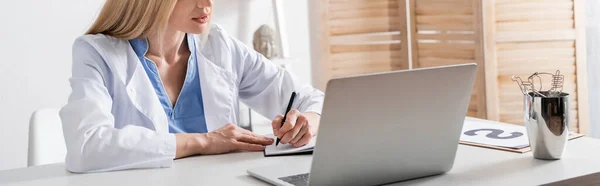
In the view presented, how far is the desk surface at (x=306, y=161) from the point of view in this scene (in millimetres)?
1458

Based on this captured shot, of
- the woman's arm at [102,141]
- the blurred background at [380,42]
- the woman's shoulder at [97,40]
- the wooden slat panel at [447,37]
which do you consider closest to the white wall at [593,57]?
the blurred background at [380,42]

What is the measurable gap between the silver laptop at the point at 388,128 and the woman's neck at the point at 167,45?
2.27 feet

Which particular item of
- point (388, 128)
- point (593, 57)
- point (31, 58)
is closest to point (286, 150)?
point (388, 128)

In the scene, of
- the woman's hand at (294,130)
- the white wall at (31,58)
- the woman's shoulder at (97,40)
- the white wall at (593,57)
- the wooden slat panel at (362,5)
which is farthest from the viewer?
the wooden slat panel at (362,5)

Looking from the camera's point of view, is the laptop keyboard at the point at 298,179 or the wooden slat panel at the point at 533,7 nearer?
the laptop keyboard at the point at 298,179

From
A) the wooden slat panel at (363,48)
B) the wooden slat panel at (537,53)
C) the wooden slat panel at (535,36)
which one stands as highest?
the wooden slat panel at (535,36)

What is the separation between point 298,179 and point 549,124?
511 millimetres

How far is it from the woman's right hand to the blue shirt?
31 centimetres

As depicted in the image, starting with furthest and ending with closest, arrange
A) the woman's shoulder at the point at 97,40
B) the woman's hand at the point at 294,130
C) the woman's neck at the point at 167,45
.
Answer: the woman's neck at the point at 167,45 → the woman's shoulder at the point at 97,40 → the woman's hand at the point at 294,130

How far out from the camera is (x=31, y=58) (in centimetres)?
315

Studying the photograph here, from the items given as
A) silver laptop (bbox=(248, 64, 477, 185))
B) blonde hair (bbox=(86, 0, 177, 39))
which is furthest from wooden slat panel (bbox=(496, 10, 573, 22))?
silver laptop (bbox=(248, 64, 477, 185))

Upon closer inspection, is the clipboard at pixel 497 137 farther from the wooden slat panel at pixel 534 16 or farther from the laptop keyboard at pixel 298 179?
the wooden slat panel at pixel 534 16

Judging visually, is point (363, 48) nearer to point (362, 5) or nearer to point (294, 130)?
point (362, 5)

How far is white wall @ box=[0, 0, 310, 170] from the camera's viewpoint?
3100 millimetres
